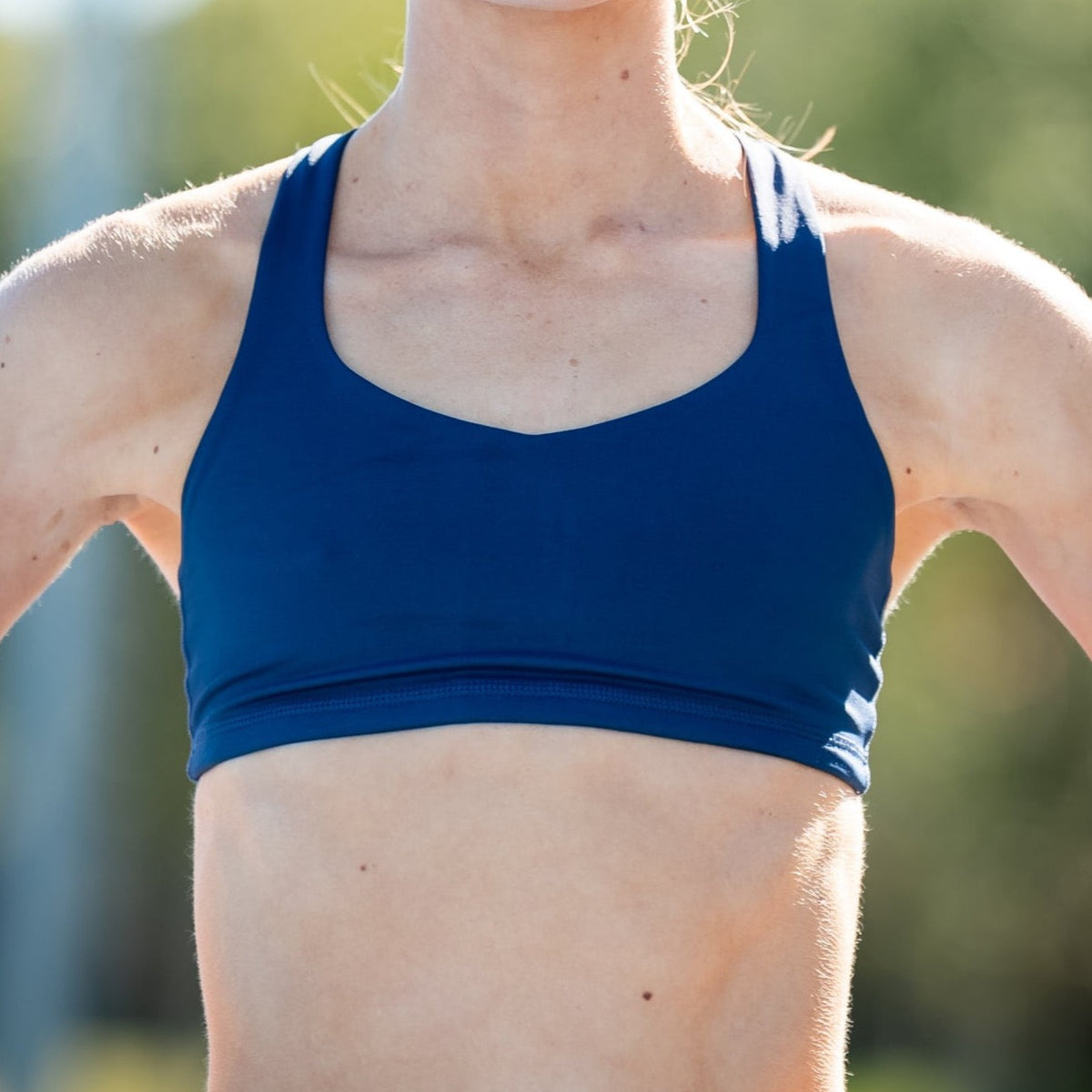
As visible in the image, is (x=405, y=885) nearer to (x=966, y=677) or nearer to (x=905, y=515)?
(x=905, y=515)

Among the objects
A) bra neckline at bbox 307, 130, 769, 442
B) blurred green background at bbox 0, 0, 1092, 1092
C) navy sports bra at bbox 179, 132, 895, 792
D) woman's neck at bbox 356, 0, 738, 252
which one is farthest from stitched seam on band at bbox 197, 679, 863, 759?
blurred green background at bbox 0, 0, 1092, 1092

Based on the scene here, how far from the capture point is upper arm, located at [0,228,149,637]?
1.63 m

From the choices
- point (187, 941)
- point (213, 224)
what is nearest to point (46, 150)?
point (187, 941)

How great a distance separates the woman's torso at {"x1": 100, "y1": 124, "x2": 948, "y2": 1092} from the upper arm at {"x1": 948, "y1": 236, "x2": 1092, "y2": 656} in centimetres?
6

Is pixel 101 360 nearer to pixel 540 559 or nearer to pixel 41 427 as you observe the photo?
pixel 41 427

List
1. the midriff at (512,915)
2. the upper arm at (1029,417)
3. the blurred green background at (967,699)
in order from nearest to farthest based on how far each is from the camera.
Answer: the midriff at (512,915), the upper arm at (1029,417), the blurred green background at (967,699)

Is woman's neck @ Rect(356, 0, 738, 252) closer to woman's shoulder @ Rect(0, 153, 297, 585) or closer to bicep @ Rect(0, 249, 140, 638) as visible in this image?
woman's shoulder @ Rect(0, 153, 297, 585)

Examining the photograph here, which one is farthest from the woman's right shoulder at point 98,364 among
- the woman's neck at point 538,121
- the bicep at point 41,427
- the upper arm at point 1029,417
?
the upper arm at point 1029,417

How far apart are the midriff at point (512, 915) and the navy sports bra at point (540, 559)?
0.03 m

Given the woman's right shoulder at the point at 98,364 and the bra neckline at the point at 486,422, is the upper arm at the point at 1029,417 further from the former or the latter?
the woman's right shoulder at the point at 98,364

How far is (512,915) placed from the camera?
1.51 m

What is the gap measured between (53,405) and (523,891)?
0.57 m

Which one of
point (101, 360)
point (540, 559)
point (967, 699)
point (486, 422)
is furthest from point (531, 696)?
point (967, 699)

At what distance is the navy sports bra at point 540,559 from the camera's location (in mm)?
1521
